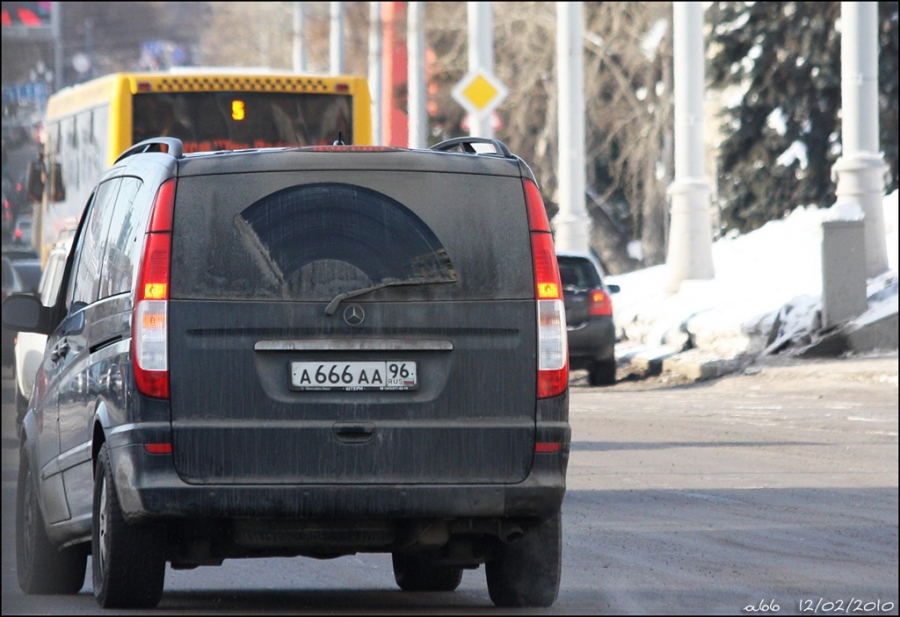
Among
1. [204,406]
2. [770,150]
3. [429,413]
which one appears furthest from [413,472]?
[770,150]

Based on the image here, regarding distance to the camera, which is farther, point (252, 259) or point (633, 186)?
point (633, 186)

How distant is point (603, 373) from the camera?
850 inches

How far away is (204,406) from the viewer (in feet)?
21.5

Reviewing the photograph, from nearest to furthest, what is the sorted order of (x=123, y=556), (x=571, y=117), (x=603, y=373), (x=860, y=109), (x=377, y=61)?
(x=123, y=556), (x=603, y=373), (x=860, y=109), (x=571, y=117), (x=377, y=61)

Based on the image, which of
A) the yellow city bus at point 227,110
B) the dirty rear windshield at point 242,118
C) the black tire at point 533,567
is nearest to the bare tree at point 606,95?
the yellow city bus at point 227,110

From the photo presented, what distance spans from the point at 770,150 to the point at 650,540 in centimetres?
2756

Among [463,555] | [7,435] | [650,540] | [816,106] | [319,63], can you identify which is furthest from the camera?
[319,63]

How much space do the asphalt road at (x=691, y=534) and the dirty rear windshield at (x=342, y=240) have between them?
1231 mm

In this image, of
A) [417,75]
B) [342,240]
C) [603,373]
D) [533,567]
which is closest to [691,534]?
[533,567]

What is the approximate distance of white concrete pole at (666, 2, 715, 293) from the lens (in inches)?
1038

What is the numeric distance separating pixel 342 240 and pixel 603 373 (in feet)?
49.4

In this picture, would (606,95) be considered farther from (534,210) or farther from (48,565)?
(534,210)

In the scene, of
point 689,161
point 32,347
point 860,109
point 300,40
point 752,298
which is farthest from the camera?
point 300,40

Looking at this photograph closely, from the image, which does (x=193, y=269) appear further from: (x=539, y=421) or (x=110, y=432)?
(x=539, y=421)
